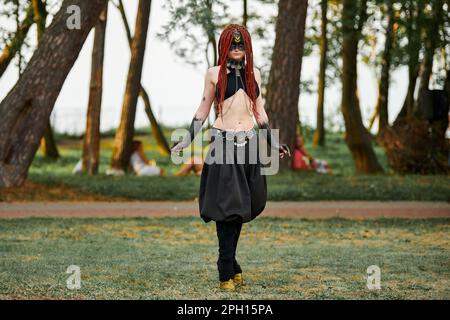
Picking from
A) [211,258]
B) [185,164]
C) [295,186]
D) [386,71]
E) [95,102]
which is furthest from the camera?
[386,71]

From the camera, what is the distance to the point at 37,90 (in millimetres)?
20938

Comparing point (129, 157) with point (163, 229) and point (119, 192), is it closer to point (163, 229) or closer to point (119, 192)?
point (119, 192)

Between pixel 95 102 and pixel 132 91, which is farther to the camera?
pixel 132 91

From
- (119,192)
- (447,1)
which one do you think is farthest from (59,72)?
(447,1)

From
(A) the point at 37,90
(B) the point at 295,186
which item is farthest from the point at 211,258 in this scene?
(B) the point at 295,186

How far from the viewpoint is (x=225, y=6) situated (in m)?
27.2

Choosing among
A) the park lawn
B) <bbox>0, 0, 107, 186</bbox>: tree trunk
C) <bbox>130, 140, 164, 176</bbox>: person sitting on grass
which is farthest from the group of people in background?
the park lawn

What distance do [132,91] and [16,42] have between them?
121 inches

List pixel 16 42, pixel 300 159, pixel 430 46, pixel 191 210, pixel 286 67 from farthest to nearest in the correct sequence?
pixel 430 46 < pixel 300 159 < pixel 16 42 < pixel 286 67 < pixel 191 210

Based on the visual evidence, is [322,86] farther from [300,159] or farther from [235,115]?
[235,115]

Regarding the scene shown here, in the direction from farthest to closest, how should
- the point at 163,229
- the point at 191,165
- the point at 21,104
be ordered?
the point at 191,165
the point at 21,104
the point at 163,229

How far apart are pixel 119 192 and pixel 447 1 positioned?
10502 mm

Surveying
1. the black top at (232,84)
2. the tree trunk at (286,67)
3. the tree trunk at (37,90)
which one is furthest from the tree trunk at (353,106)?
the black top at (232,84)

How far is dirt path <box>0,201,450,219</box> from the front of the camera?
19.2 m
